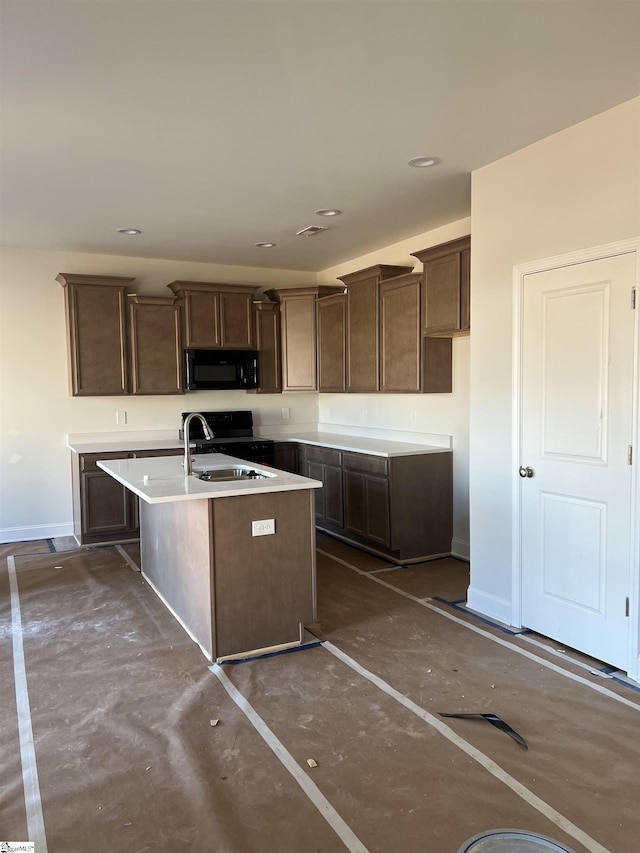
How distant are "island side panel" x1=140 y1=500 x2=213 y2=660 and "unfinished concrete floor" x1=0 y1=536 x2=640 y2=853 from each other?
0.13m

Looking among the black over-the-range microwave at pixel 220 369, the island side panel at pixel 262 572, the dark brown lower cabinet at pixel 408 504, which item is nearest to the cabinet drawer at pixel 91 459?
the black over-the-range microwave at pixel 220 369

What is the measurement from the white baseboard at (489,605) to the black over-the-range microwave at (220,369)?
10.6 ft

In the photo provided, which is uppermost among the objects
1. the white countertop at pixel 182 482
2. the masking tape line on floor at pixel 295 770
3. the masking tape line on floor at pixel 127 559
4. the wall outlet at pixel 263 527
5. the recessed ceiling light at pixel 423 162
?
the recessed ceiling light at pixel 423 162

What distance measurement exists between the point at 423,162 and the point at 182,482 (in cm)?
223

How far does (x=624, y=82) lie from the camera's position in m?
2.57

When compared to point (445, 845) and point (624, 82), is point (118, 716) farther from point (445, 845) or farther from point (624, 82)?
point (624, 82)

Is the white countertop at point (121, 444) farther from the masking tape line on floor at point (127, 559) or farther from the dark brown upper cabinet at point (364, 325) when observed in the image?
the dark brown upper cabinet at point (364, 325)

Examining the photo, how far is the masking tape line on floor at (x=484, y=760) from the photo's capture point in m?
1.91

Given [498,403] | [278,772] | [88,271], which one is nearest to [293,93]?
[498,403]

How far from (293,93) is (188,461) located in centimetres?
202

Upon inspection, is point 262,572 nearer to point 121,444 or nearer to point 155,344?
point 121,444

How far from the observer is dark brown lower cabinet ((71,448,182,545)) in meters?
5.25

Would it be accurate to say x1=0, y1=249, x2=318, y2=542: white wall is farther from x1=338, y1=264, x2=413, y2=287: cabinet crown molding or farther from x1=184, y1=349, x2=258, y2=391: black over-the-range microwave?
x1=338, y1=264, x2=413, y2=287: cabinet crown molding

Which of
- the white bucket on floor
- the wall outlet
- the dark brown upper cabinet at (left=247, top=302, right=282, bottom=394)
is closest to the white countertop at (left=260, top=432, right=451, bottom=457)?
the dark brown upper cabinet at (left=247, top=302, right=282, bottom=394)
